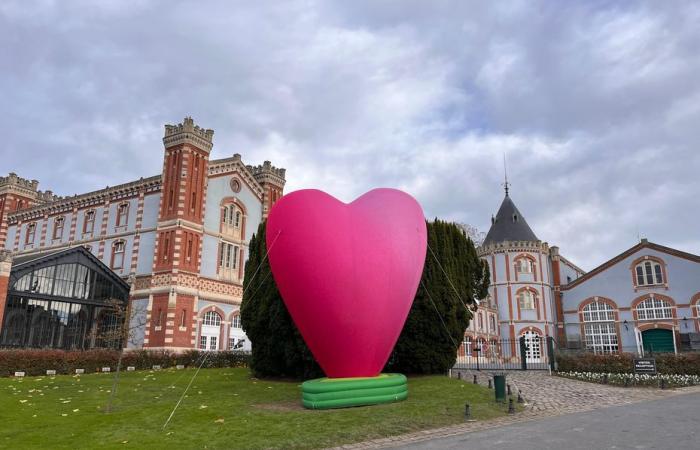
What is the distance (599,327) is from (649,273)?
19.8 ft

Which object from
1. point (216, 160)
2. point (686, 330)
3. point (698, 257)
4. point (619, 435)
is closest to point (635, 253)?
point (698, 257)

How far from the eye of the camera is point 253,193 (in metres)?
38.2

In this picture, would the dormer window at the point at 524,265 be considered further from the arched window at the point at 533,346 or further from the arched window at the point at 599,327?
the arched window at the point at 599,327

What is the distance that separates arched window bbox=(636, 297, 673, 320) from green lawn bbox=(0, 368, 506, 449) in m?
31.6

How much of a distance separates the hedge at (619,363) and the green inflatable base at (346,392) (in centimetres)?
1239

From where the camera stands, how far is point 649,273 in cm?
4094

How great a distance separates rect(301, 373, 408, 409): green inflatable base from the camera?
1155 cm

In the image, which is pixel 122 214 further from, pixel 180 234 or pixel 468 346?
pixel 468 346

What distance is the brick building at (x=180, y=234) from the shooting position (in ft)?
101

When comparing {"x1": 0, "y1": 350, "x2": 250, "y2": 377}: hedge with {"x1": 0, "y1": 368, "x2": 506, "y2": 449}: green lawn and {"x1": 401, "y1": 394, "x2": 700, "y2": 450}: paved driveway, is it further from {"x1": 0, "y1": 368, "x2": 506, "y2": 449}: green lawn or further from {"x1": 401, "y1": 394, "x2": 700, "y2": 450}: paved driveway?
{"x1": 401, "y1": 394, "x2": 700, "y2": 450}: paved driveway

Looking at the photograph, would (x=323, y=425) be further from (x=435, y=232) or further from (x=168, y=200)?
(x=168, y=200)

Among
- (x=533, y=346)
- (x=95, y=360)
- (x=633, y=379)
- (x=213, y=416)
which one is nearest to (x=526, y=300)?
(x=533, y=346)

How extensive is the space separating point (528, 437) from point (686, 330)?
122 ft

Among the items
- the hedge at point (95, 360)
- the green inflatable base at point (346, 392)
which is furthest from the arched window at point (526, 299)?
the green inflatable base at point (346, 392)
